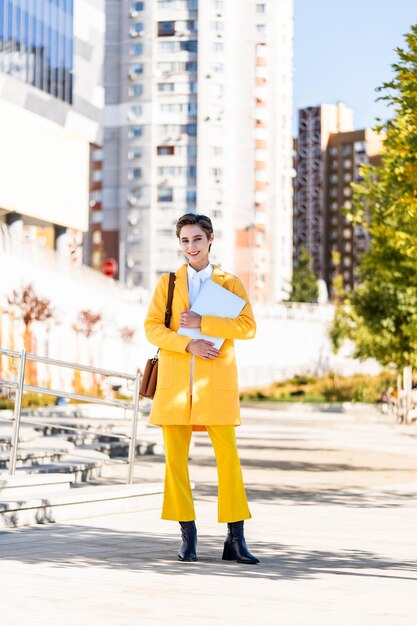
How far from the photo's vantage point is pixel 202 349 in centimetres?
842

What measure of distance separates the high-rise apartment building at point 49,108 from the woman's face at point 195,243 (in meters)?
52.0

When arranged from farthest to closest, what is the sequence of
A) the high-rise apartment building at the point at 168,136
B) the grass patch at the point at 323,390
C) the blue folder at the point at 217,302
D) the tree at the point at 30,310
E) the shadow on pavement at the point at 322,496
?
the high-rise apartment building at the point at 168,136 < the grass patch at the point at 323,390 < the tree at the point at 30,310 < the shadow on pavement at the point at 322,496 < the blue folder at the point at 217,302

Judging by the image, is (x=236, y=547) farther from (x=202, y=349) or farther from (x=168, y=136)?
(x=168, y=136)

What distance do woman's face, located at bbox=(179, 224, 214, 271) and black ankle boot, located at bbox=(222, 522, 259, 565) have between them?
165cm

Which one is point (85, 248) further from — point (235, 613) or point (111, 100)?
point (235, 613)

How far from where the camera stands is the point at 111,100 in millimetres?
128750

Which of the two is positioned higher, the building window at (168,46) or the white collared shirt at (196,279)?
the building window at (168,46)

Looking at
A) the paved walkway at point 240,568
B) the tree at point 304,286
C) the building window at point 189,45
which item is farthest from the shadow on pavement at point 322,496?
the tree at point 304,286

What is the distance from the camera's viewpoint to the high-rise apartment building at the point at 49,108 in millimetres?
61781

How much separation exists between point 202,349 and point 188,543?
1.21 metres

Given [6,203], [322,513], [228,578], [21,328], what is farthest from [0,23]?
[228,578]

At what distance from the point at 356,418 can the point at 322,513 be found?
29820 millimetres

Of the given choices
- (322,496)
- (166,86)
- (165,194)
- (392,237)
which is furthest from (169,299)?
(166,86)

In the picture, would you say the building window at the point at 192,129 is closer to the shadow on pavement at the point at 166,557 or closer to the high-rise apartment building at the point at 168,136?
the high-rise apartment building at the point at 168,136
